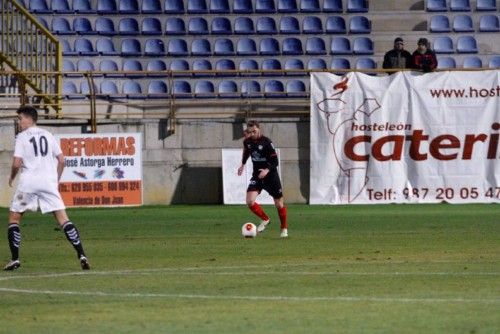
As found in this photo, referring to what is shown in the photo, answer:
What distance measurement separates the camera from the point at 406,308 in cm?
1152

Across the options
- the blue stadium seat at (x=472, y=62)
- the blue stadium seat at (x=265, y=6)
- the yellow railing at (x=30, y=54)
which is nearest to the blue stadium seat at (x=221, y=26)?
the blue stadium seat at (x=265, y=6)

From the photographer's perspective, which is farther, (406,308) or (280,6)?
(280,6)

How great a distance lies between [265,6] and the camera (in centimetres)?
3700

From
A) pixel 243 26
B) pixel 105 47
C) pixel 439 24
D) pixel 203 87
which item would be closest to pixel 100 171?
pixel 203 87

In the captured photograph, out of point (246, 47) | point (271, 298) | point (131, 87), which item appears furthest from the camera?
point (246, 47)

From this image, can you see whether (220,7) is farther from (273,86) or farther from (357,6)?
(357,6)

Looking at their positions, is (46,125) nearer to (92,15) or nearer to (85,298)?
(92,15)

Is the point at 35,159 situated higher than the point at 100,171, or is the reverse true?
the point at 35,159

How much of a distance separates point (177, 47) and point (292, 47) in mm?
2999

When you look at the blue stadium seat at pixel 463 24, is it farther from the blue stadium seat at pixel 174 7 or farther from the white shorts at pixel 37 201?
the white shorts at pixel 37 201

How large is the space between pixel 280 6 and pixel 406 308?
85.6ft

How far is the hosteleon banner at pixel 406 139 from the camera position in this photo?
1262 inches

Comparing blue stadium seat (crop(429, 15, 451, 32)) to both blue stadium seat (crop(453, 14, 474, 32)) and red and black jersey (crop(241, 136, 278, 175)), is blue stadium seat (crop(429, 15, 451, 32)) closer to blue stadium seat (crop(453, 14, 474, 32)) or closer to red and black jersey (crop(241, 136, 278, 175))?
blue stadium seat (crop(453, 14, 474, 32))

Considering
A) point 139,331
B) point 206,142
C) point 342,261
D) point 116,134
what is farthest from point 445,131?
point 139,331
